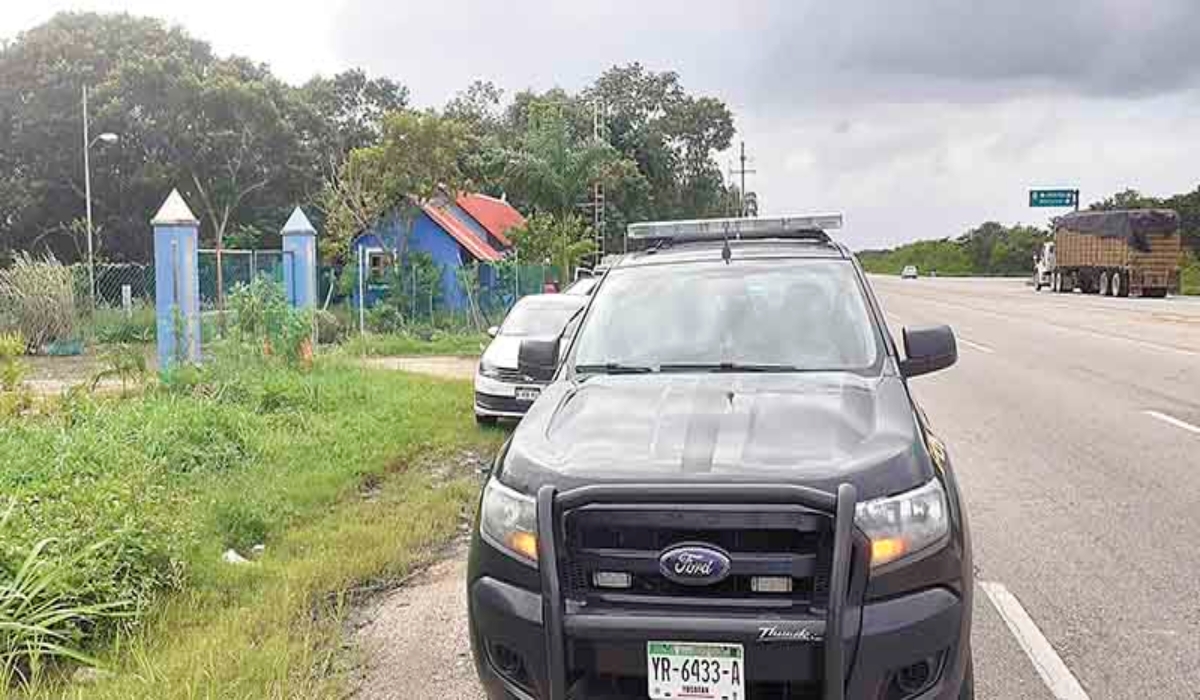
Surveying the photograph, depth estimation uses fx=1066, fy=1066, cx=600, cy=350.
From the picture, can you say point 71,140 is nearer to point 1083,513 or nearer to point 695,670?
point 1083,513

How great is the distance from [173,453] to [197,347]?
5.99 m

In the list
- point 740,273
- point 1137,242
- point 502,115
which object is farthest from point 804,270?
point 502,115

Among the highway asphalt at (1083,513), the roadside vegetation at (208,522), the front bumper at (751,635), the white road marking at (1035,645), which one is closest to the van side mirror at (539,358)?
the roadside vegetation at (208,522)

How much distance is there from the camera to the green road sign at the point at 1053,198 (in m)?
63.2

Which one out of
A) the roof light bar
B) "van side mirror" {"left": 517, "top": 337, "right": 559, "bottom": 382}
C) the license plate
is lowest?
the license plate

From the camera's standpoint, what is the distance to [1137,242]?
1553 inches

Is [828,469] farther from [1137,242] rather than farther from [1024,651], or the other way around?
[1137,242]

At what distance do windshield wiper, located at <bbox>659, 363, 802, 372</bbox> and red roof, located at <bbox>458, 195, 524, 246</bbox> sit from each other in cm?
2936

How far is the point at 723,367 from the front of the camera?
4492 mm

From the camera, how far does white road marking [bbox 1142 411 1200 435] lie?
10109 millimetres

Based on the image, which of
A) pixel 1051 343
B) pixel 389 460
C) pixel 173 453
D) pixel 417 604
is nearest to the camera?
pixel 417 604

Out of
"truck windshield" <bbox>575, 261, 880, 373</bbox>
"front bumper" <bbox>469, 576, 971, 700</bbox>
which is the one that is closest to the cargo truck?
"truck windshield" <bbox>575, 261, 880, 373</bbox>

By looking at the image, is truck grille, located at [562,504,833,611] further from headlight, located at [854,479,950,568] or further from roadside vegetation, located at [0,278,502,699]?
roadside vegetation, located at [0,278,502,699]

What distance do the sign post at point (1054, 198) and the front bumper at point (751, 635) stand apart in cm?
6625
